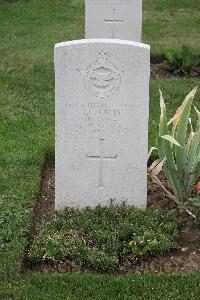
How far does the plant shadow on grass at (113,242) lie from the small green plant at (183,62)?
4.57 metres

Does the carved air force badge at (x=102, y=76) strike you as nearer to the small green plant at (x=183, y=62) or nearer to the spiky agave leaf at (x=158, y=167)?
the spiky agave leaf at (x=158, y=167)

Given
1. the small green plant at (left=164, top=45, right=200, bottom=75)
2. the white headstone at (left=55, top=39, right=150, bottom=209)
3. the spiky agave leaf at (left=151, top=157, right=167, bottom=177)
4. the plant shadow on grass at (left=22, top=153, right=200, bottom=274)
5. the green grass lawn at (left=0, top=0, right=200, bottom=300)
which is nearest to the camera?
the green grass lawn at (left=0, top=0, right=200, bottom=300)

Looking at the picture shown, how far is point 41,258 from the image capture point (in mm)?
5098

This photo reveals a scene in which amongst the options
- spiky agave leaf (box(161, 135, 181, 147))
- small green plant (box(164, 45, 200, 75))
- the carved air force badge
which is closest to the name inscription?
the carved air force badge

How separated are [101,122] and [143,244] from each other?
1.02 m

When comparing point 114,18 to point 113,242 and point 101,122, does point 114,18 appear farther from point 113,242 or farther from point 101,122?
point 113,242

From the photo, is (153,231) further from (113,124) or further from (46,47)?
(46,47)

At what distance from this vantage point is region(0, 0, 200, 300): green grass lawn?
4816 millimetres

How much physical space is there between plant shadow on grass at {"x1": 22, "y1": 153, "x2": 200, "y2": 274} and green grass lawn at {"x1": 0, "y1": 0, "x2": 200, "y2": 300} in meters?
0.14

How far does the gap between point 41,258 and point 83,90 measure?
1.32 m

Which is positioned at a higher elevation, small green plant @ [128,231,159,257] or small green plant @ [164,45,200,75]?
small green plant @ [164,45,200,75]

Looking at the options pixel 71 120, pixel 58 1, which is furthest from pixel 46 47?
pixel 71 120

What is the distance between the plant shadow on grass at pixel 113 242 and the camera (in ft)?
16.7

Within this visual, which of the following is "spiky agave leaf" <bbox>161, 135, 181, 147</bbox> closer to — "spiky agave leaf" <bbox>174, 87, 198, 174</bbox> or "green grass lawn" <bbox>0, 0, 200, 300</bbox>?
"spiky agave leaf" <bbox>174, 87, 198, 174</bbox>
